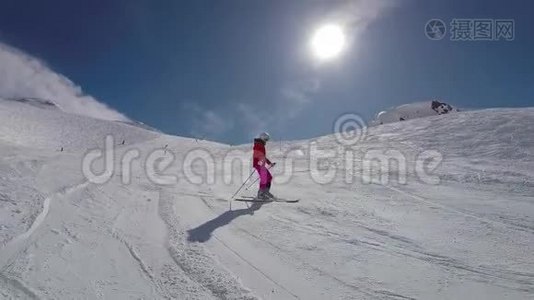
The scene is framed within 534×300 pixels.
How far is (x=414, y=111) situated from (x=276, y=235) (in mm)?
39647

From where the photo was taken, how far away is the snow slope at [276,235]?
5.76 metres

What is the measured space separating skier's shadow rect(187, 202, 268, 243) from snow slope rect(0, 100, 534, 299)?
0.04 m

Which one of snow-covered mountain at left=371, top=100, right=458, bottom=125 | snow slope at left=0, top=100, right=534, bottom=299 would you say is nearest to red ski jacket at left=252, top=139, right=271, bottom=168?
snow slope at left=0, top=100, right=534, bottom=299

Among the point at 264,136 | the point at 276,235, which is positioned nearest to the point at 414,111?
the point at 264,136

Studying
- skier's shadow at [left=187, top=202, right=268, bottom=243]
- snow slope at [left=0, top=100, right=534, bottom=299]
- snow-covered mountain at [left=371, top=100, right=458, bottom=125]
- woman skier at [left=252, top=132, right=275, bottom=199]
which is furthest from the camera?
snow-covered mountain at [left=371, top=100, right=458, bottom=125]

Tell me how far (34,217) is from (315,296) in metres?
5.57

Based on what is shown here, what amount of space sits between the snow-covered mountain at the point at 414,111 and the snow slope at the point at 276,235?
2652cm

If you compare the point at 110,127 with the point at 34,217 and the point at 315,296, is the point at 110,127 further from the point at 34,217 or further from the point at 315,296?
the point at 315,296

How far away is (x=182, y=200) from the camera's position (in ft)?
38.2

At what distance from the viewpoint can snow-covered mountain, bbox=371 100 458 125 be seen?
4222 cm

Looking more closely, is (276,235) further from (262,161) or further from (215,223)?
(262,161)

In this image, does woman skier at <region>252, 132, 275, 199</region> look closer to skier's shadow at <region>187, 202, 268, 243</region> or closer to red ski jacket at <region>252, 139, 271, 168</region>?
red ski jacket at <region>252, 139, 271, 168</region>

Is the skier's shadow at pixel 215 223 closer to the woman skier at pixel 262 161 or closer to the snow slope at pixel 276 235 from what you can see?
the snow slope at pixel 276 235

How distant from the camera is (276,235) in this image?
8.21 metres
